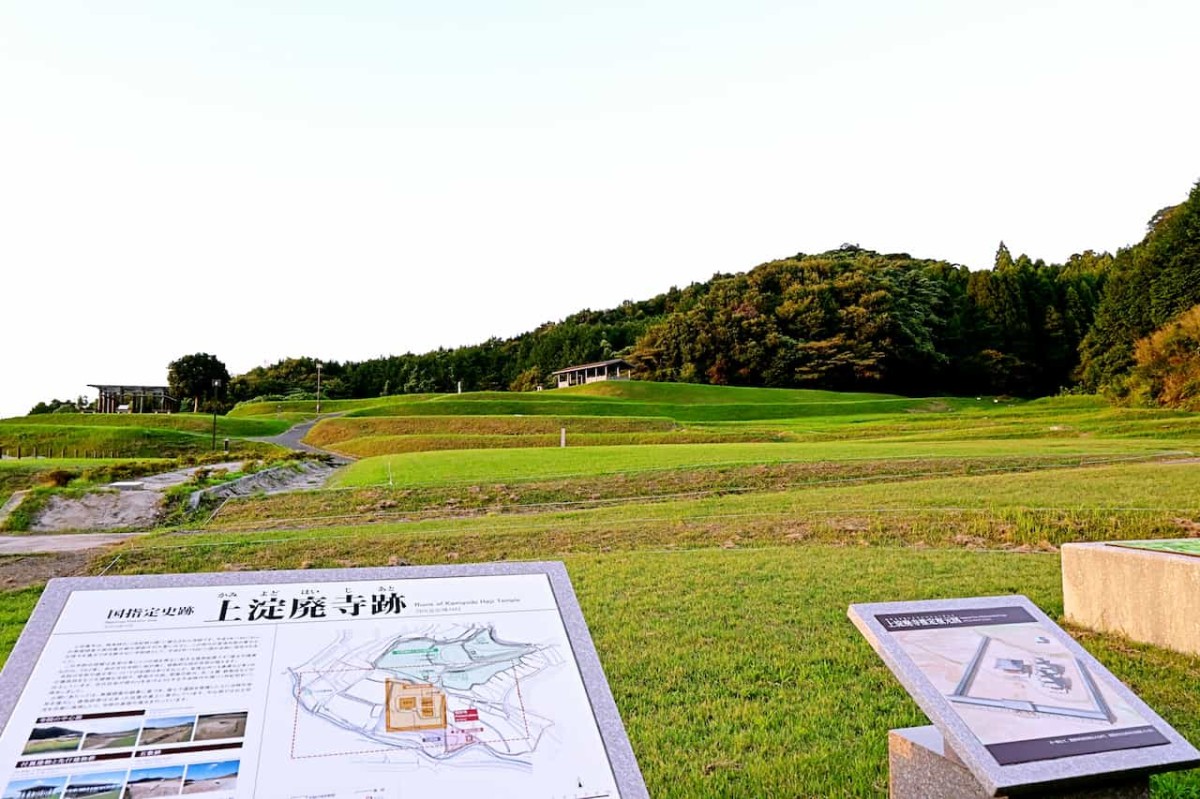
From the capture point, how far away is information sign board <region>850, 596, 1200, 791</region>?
3186 mm

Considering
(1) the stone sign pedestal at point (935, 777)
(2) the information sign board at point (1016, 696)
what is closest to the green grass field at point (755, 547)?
(1) the stone sign pedestal at point (935, 777)

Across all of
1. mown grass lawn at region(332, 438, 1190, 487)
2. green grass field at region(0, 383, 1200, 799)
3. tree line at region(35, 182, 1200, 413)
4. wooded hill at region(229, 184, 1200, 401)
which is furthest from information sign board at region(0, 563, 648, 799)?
wooded hill at region(229, 184, 1200, 401)

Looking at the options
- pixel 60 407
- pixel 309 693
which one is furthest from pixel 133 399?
pixel 309 693

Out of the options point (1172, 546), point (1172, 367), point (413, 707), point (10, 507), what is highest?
point (1172, 367)

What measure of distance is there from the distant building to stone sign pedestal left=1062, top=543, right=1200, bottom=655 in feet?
199

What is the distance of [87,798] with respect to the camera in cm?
257

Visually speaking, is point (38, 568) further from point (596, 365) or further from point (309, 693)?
point (596, 365)

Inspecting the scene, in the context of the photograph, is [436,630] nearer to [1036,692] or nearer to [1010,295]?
[1036,692]

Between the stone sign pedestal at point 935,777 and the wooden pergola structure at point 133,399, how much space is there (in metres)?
68.4

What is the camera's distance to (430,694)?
310cm

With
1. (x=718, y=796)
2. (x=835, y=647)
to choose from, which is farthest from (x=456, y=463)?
(x=718, y=796)

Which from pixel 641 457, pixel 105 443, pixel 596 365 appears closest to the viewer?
pixel 641 457

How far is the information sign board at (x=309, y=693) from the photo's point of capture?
8.95ft

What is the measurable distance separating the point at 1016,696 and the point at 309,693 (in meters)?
2.73
